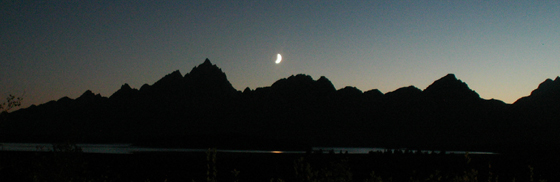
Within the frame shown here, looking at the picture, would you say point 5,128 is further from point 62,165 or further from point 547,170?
point 547,170

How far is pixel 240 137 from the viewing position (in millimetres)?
160250

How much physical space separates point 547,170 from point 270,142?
117402 millimetres

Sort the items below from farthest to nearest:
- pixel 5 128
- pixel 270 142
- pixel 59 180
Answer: pixel 270 142
pixel 5 128
pixel 59 180

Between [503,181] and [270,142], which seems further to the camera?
[270,142]

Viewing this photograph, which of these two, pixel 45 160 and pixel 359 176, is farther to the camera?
pixel 359 176

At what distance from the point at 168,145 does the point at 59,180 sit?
151818mm

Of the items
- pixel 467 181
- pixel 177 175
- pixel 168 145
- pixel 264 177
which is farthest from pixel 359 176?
pixel 168 145

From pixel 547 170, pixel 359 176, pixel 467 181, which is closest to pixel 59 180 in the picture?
pixel 467 181

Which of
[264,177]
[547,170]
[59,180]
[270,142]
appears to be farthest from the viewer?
[270,142]

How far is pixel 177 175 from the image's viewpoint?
3297cm

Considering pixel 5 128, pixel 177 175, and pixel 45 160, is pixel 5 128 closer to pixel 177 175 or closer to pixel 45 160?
pixel 45 160

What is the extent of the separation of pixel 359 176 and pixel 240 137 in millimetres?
127731

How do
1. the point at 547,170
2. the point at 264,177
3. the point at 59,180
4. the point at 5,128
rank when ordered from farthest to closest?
1. the point at 547,170
2. the point at 264,177
3. the point at 5,128
4. the point at 59,180

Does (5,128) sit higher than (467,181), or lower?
higher
